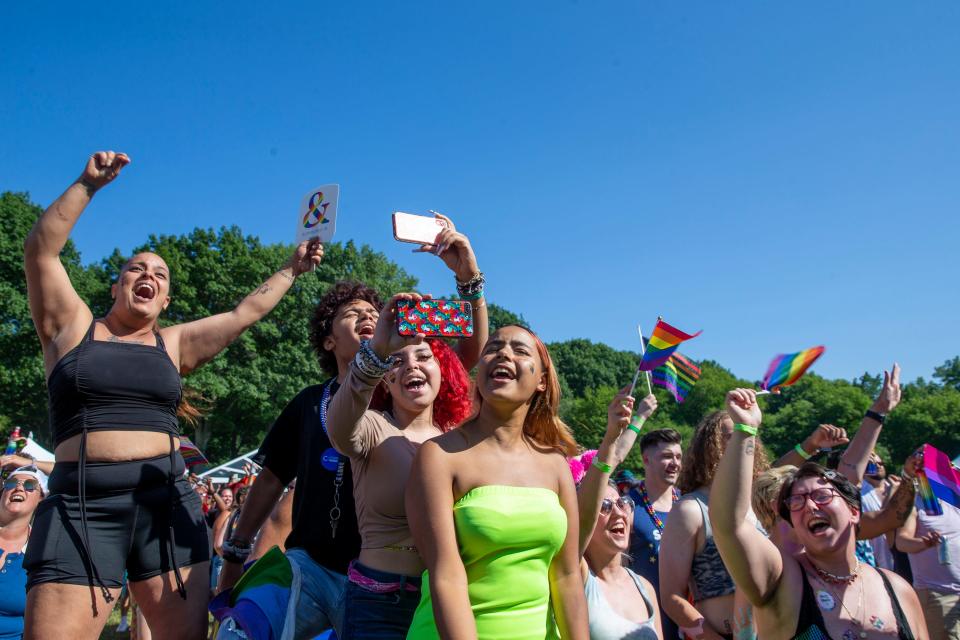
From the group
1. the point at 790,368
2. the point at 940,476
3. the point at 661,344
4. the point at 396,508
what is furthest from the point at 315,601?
the point at 940,476

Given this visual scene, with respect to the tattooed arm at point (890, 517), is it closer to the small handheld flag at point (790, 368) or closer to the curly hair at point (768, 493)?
the curly hair at point (768, 493)

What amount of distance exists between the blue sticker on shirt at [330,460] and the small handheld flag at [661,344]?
6.01 feet

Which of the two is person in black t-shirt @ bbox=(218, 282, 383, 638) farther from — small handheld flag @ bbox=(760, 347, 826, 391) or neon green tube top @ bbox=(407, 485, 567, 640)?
small handheld flag @ bbox=(760, 347, 826, 391)

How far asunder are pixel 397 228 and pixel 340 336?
1033 millimetres

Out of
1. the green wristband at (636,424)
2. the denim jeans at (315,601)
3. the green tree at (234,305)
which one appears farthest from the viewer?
the green tree at (234,305)

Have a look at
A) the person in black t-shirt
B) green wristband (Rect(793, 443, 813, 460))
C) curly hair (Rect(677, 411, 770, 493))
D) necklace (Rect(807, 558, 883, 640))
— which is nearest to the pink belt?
the person in black t-shirt

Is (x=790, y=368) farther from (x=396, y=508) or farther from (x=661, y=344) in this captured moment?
(x=396, y=508)

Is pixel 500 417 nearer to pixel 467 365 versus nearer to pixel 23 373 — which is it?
pixel 467 365

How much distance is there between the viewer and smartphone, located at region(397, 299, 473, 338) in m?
2.27

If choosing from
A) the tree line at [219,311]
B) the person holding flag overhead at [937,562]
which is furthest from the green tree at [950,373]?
the person holding flag overhead at [937,562]

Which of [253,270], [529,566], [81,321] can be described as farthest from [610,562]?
[253,270]

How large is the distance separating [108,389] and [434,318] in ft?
4.70

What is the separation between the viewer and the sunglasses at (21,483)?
559 cm

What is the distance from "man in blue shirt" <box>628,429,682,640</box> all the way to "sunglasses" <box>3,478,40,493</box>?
470cm
